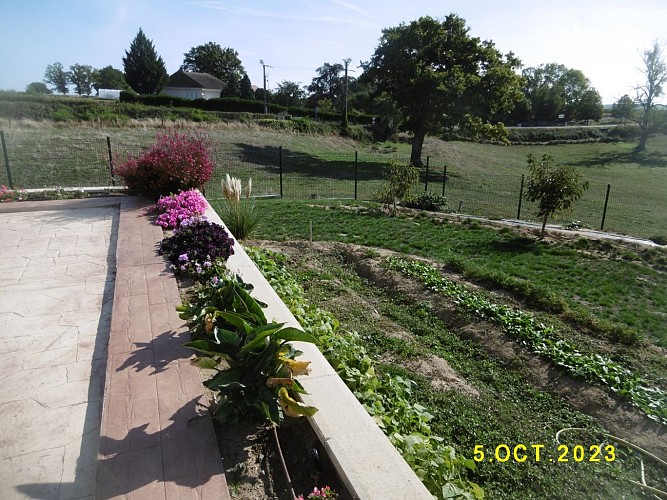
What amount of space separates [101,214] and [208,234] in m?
3.30

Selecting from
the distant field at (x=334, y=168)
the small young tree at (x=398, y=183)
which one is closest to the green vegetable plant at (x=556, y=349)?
the small young tree at (x=398, y=183)

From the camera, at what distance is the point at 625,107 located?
52.5m

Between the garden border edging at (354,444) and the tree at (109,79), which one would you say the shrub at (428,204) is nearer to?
the garden border edging at (354,444)

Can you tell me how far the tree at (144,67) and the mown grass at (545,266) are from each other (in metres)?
44.2

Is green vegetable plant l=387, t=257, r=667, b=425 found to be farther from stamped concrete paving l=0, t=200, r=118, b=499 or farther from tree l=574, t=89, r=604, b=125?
tree l=574, t=89, r=604, b=125

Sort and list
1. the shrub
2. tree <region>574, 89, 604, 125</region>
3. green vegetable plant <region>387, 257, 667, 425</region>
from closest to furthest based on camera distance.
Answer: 1. green vegetable plant <region>387, 257, 667, 425</region>
2. the shrub
3. tree <region>574, 89, 604, 125</region>

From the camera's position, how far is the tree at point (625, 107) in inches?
1861

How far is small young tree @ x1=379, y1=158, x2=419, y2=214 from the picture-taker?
11398 millimetres

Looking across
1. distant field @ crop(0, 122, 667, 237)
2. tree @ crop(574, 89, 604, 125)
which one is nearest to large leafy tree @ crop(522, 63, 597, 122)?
tree @ crop(574, 89, 604, 125)

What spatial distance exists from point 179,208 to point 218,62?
225 feet

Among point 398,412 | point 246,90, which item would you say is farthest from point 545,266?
point 246,90

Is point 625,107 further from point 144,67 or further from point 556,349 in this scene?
point 556,349

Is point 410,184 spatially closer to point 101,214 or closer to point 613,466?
point 101,214

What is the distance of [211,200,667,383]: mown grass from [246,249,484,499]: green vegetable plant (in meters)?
2.51
